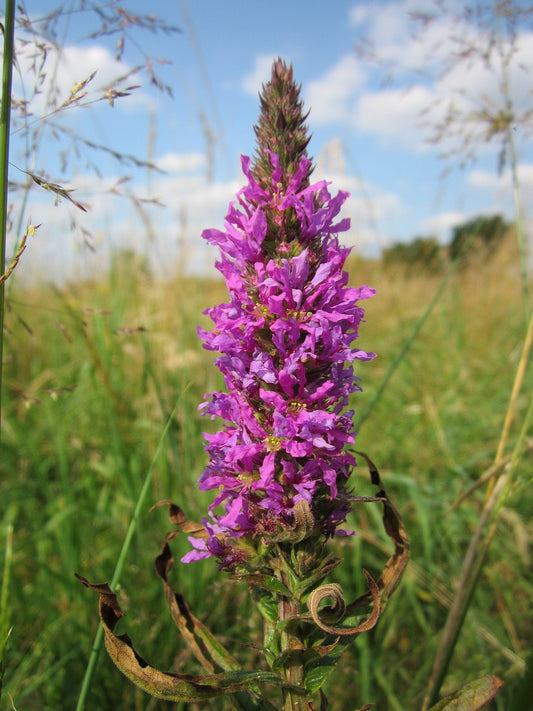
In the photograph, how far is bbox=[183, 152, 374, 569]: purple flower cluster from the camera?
1351 mm

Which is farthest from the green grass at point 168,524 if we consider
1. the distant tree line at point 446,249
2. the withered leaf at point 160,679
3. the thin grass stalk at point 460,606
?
the distant tree line at point 446,249

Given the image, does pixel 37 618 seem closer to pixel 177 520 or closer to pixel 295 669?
→ pixel 177 520

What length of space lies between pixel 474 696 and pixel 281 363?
94cm

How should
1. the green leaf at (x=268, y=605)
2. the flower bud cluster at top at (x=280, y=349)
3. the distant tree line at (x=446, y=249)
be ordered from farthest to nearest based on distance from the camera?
1. the distant tree line at (x=446, y=249)
2. the green leaf at (x=268, y=605)
3. the flower bud cluster at top at (x=280, y=349)

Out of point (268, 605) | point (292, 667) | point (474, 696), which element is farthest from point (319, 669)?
point (474, 696)

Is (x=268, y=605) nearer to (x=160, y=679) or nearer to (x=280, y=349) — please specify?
(x=160, y=679)

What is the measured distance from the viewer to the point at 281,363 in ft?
4.66

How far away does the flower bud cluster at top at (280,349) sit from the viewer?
4.44 feet

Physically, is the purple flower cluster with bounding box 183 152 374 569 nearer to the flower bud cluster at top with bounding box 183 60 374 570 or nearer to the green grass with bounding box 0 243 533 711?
the flower bud cluster at top with bounding box 183 60 374 570

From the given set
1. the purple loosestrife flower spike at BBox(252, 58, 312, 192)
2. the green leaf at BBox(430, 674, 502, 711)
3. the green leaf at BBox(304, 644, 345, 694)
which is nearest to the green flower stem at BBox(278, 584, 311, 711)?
the green leaf at BBox(304, 644, 345, 694)

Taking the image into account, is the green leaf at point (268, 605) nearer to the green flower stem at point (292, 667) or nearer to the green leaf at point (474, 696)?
the green flower stem at point (292, 667)

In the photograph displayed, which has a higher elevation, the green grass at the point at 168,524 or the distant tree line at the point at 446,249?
the distant tree line at the point at 446,249

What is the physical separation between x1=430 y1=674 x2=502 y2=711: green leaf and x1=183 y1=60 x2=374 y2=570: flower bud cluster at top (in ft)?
1.60

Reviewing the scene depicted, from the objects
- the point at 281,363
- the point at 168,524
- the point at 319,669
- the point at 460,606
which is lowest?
the point at 168,524
